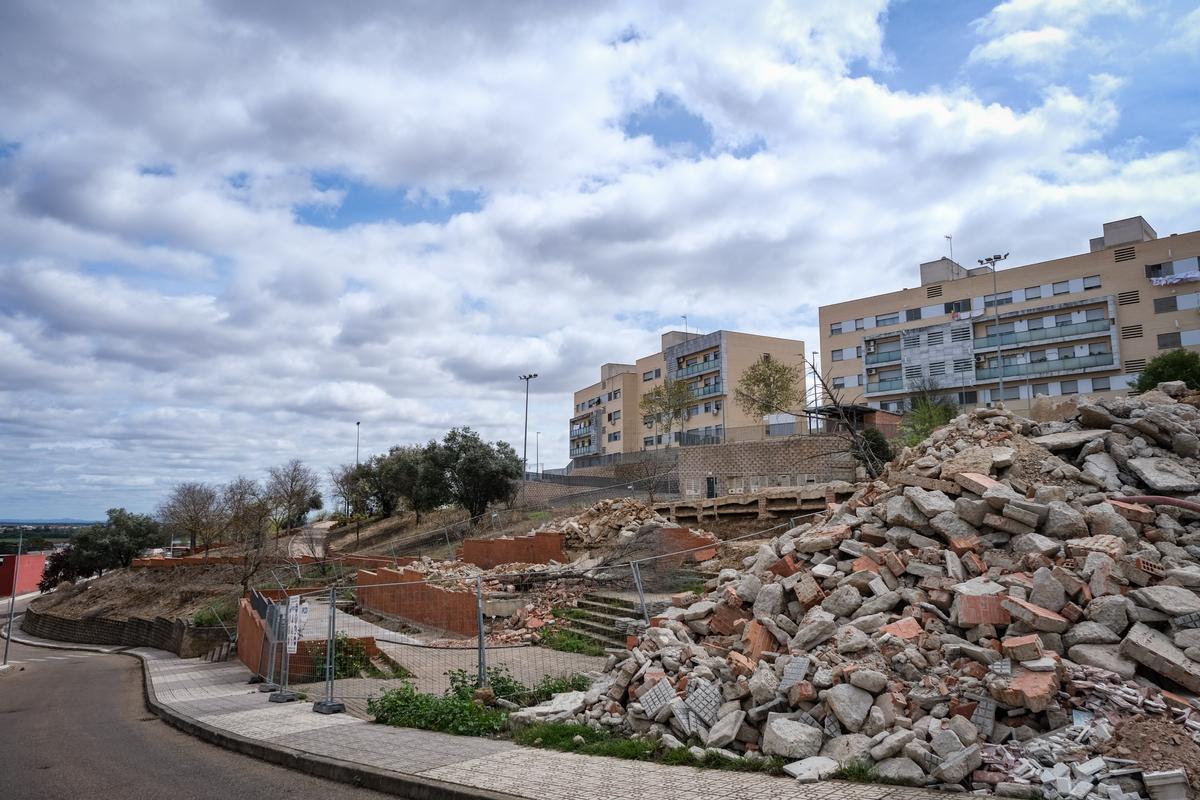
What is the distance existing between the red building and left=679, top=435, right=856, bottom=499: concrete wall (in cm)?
5085

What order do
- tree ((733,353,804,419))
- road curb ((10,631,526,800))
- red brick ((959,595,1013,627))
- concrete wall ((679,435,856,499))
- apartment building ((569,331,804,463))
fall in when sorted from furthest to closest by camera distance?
apartment building ((569,331,804,463)) → tree ((733,353,804,419)) → concrete wall ((679,435,856,499)) → red brick ((959,595,1013,627)) → road curb ((10,631,526,800))

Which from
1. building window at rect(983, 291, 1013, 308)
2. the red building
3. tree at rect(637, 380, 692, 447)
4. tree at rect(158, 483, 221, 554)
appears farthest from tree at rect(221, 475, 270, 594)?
building window at rect(983, 291, 1013, 308)

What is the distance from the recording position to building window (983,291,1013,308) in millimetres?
51438

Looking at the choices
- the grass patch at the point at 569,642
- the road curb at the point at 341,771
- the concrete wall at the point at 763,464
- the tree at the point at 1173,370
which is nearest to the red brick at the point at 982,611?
the road curb at the point at 341,771

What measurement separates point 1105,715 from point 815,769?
2198 millimetres

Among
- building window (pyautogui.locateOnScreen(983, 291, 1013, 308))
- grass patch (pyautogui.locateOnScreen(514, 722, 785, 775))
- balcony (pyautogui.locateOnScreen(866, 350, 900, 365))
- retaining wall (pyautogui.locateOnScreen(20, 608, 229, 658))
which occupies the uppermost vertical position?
building window (pyautogui.locateOnScreen(983, 291, 1013, 308))

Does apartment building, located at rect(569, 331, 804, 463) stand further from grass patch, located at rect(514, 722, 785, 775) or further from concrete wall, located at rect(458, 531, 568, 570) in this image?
grass patch, located at rect(514, 722, 785, 775)

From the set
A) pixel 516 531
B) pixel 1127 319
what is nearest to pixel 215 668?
pixel 516 531

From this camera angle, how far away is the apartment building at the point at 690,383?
60656 mm

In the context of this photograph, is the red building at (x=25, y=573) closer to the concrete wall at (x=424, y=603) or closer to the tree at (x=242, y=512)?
the tree at (x=242, y=512)

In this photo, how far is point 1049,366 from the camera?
49531 mm

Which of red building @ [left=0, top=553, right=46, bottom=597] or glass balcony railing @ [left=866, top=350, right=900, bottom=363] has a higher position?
glass balcony railing @ [left=866, top=350, right=900, bottom=363]

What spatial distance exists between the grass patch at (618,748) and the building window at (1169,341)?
165 feet

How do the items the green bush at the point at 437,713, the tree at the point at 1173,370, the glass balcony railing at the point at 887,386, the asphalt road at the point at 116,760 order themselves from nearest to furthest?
the asphalt road at the point at 116,760, the green bush at the point at 437,713, the tree at the point at 1173,370, the glass balcony railing at the point at 887,386
